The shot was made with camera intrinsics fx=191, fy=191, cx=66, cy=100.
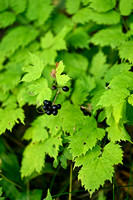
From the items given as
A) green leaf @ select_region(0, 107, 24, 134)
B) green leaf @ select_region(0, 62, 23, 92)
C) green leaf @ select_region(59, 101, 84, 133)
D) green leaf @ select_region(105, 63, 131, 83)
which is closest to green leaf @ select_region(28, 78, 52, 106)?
green leaf @ select_region(59, 101, 84, 133)

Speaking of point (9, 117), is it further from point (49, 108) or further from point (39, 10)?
point (39, 10)

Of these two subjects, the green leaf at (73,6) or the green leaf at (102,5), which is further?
the green leaf at (73,6)

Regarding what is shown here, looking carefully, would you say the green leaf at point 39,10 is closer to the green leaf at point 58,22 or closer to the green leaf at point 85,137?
the green leaf at point 58,22

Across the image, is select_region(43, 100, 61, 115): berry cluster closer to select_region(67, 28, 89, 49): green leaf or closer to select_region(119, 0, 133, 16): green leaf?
select_region(67, 28, 89, 49): green leaf

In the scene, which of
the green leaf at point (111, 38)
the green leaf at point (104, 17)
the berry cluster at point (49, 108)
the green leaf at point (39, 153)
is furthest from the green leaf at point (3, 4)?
the green leaf at point (39, 153)

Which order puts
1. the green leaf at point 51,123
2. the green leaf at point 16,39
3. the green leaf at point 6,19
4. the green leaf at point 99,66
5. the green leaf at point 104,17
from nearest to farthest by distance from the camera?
1. the green leaf at point 51,123
2. the green leaf at point 104,17
3. the green leaf at point 99,66
4. the green leaf at point 16,39
5. the green leaf at point 6,19

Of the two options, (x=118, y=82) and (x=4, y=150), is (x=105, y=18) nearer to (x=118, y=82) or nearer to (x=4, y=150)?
(x=118, y=82)

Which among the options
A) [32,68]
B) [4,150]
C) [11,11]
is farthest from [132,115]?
[11,11]

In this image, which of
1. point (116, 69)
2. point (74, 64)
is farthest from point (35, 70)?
point (74, 64)
